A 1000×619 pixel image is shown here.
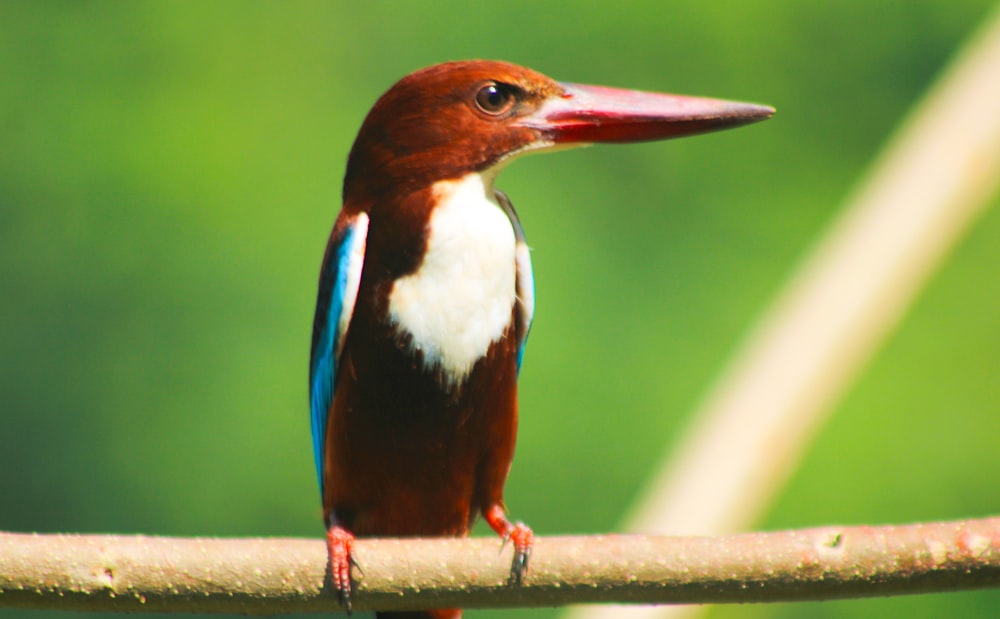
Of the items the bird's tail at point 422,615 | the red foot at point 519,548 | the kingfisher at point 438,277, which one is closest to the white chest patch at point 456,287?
the kingfisher at point 438,277

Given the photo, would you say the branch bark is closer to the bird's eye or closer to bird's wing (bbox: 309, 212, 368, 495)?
bird's wing (bbox: 309, 212, 368, 495)

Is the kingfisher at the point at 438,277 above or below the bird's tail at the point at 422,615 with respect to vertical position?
above

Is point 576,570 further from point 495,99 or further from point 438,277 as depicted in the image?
point 495,99

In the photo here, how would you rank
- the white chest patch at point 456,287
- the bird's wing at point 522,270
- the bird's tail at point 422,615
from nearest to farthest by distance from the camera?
the white chest patch at point 456,287 → the bird's wing at point 522,270 → the bird's tail at point 422,615

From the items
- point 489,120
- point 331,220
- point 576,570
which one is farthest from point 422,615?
point 331,220

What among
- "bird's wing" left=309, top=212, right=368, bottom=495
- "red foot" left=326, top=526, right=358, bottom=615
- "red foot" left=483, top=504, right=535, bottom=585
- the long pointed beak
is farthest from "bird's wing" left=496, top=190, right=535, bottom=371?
"red foot" left=326, top=526, right=358, bottom=615

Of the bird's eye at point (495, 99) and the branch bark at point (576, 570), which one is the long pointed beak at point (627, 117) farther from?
the branch bark at point (576, 570)
